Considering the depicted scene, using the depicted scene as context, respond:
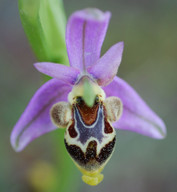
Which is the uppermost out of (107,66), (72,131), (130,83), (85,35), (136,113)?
(85,35)

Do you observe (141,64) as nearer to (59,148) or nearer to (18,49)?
(18,49)

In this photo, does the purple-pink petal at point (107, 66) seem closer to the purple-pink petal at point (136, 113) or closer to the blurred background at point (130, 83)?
the purple-pink petal at point (136, 113)

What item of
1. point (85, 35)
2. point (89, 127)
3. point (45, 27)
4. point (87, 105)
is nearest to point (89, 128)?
point (89, 127)

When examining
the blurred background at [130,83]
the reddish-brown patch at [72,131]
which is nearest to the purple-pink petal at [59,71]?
the reddish-brown patch at [72,131]

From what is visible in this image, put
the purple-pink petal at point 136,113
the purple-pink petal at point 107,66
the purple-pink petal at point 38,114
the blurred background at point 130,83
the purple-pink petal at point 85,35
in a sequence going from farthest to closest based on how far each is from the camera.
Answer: the blurred background at point 130,83, the purple-pink petal at point 136,113, the purple-pink petal at point 38,114, the purple-pink petal at point 107,66, the purple-pink petal at point 85,35

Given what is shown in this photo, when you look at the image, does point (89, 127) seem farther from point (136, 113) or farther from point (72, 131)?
point (136, 113)

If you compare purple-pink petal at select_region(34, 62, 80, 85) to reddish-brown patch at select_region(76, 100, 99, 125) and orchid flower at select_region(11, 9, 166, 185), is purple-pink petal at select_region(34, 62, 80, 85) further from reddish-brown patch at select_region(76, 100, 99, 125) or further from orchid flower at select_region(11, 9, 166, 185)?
reddish-brown patch at select_region(76, 100, 99, 125)
